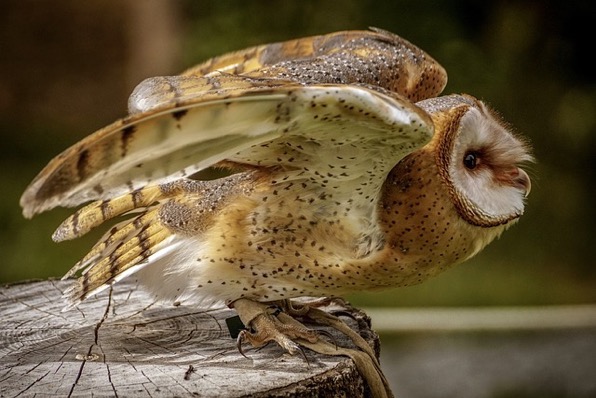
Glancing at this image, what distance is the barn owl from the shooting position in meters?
1.65

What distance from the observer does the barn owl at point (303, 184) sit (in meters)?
1.65

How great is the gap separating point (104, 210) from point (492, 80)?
2.94m

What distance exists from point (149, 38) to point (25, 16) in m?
0.94

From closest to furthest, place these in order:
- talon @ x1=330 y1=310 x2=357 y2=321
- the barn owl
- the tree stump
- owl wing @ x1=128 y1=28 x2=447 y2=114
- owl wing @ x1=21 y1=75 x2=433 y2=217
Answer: owl wing @ x1=21 y1=75 x2=433 y2=217 → the barn owl → the tree stump → owl wing @ x1=128 y1=28 x2=447 y2=114 → talon @ x1=330 y1=310 x2=357 y2=321

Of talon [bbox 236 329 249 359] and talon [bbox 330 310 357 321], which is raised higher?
talon [bbox 236 329 249 359]

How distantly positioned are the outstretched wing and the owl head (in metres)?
0.17

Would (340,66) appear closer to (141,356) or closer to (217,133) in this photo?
(217,133)

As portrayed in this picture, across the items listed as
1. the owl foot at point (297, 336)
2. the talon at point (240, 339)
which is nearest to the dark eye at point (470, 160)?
the owl foot at point (297, 336)

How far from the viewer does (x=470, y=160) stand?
83.7 inches

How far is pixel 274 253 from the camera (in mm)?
2107

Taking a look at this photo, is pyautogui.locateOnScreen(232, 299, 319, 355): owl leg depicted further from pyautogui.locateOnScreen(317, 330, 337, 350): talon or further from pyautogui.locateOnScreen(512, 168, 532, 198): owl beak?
pyautogui.locateOnScreen(512, 168, 532, 198): owl beak

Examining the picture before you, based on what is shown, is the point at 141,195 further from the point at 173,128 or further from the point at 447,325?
the point at 447,325

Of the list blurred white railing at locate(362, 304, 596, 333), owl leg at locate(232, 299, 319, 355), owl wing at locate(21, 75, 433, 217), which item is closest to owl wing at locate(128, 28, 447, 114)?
owl wing at locate(21, 75, 433, 217)

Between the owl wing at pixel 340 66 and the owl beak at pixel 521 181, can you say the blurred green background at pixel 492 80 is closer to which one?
the owl wing at pixel 340 66
